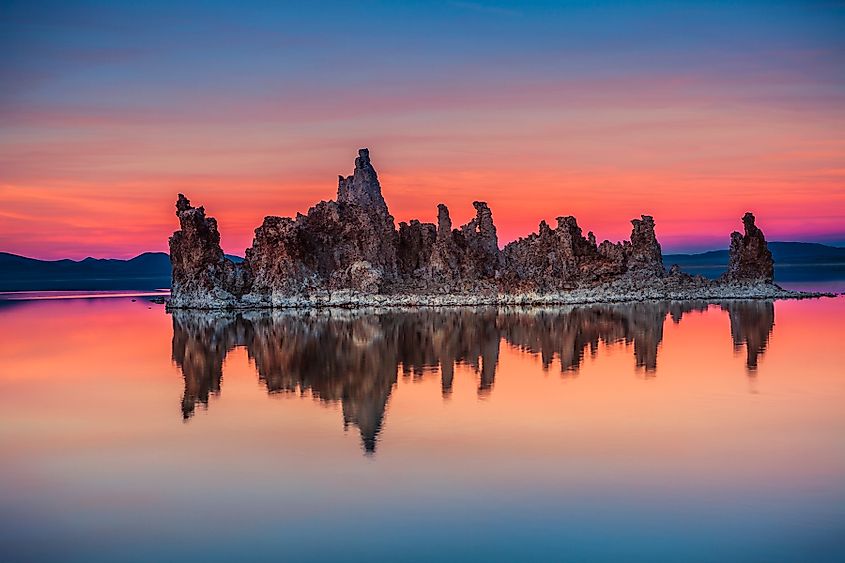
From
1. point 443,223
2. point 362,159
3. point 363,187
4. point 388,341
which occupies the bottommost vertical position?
point 388,341

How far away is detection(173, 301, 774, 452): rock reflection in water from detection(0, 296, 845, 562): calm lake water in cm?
20

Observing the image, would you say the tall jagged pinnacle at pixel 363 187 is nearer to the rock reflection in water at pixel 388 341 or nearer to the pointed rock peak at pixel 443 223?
the pointed rock peak at pixel 443 223

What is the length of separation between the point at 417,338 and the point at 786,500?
74.0 feet

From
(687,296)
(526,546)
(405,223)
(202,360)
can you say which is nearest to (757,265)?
(687,296)

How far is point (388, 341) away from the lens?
3253 cm

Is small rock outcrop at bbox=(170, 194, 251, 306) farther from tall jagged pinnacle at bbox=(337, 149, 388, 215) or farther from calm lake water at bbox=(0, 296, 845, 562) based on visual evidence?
calm lake water at bbox=(0, 296, 845, 562)

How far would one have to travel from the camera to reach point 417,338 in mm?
33562

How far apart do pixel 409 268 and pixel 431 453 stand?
2111 inches

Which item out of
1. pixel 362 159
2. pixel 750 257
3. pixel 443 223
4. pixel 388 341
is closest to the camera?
pixel 388 341

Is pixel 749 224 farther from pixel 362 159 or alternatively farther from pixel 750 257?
pixel 362 159

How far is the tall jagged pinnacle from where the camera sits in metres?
68.4

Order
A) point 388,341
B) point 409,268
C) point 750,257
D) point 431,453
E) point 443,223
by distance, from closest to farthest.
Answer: point 431,453, point 388,341, point 750,257, point 443,223, point 409,268

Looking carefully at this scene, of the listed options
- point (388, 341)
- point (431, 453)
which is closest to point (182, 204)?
point (388, 341)

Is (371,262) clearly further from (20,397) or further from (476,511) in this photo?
(476,511)
